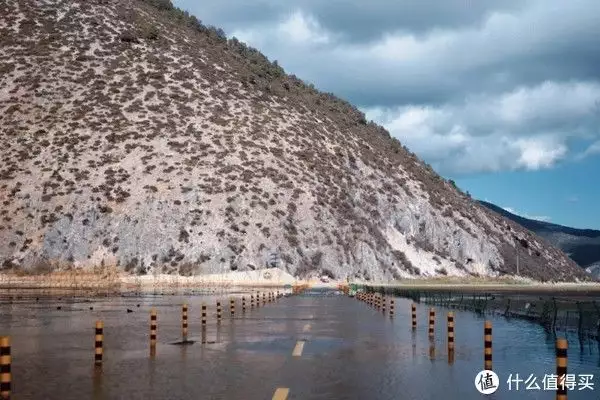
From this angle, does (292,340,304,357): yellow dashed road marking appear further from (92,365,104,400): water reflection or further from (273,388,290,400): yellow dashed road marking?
(273,388,290,400): yellow dashed road marking

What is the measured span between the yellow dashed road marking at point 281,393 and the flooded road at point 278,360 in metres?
0.10

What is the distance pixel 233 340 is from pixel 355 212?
2519 inches

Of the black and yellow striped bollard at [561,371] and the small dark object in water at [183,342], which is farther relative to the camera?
the small dark object in water at [183,342]

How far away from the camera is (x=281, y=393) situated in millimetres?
11695

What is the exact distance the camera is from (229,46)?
116 m

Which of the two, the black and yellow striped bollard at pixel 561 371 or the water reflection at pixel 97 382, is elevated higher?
the black and yellow striped bollard at pixel 561 371

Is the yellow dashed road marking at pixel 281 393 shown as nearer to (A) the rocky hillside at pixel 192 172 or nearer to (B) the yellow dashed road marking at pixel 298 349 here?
(B) the yellow dashed road marking at pixel 298 349

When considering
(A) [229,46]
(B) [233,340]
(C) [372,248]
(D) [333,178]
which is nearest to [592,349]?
(B) [233,340]

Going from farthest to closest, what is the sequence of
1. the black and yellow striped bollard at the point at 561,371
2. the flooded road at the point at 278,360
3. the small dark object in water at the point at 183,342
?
the small dark object in water at the point at 183,342
the flooded road at the point at 278,360
the black and yellow striped bollard at the point at 561,371

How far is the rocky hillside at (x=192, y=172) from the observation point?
72.4 m

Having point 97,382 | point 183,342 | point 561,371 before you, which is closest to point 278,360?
point 183,342

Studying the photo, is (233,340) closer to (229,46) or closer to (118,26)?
(118,26)

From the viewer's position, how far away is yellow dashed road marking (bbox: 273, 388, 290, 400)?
11367 mm

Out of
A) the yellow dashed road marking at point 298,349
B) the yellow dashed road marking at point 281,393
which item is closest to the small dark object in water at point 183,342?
the yellow dashed road marking at point 298,349
